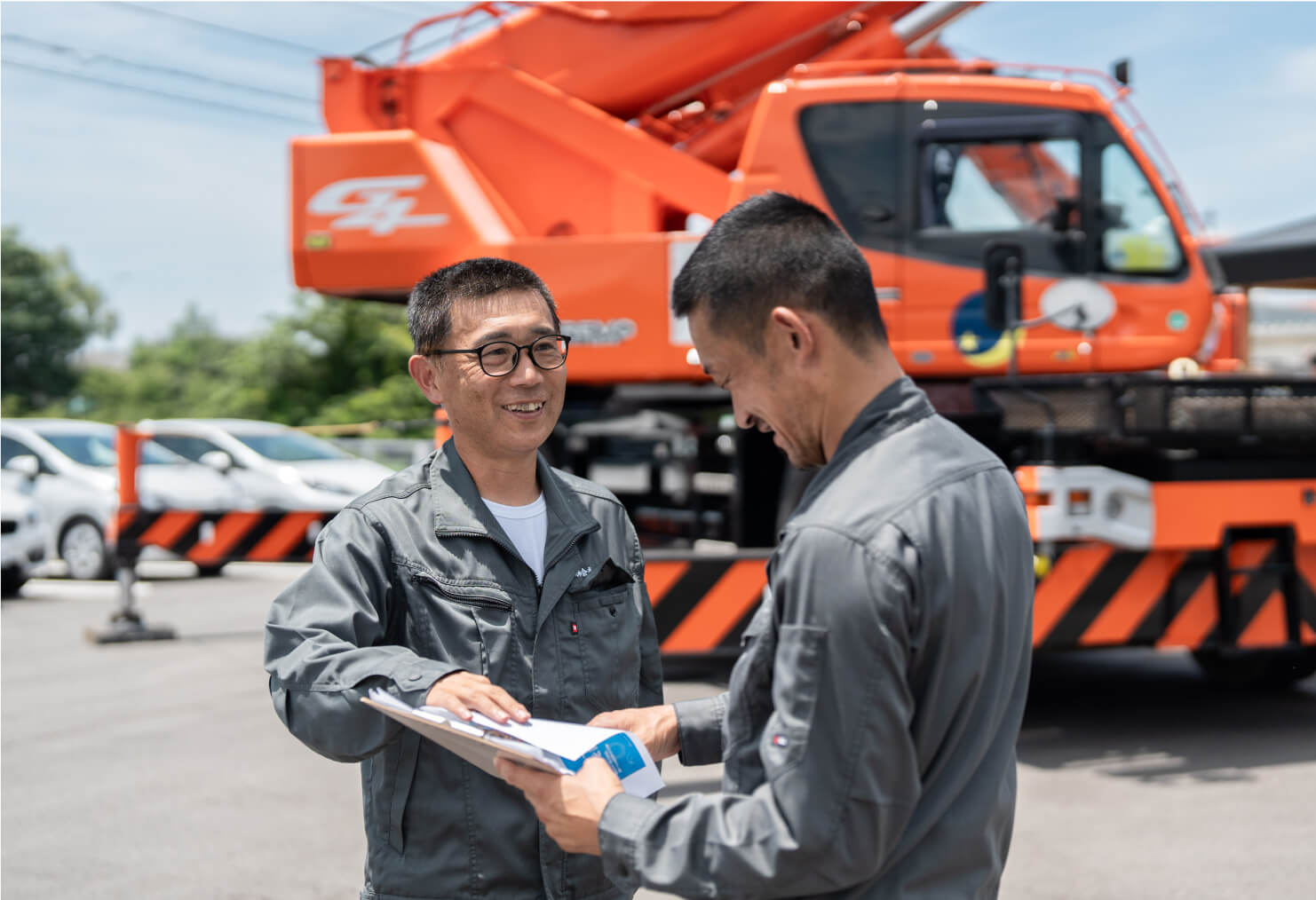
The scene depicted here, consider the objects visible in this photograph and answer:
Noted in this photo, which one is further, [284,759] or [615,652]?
[284,759]

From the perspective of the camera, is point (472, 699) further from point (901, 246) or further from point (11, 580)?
point (11, 580)

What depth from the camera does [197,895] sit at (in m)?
4.02

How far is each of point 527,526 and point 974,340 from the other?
4223mm

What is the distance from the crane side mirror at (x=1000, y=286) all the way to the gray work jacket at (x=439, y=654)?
409 centimetres

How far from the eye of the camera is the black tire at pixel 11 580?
11413mm

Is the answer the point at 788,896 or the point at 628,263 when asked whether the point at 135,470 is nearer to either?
the point at 628,263

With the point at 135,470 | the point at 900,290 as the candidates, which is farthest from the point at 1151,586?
the point at 135,470

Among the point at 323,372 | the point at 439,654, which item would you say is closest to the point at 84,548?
the point at 439,654

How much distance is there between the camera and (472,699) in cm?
178

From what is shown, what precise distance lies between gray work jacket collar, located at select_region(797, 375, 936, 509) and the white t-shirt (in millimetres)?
801

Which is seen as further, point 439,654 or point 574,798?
point 439,654

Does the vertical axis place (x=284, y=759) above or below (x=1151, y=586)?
below

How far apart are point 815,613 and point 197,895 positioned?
134 inches

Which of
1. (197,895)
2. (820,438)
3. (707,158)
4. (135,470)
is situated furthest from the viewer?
(135,470)
